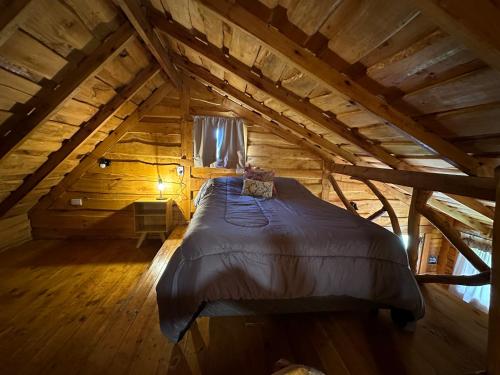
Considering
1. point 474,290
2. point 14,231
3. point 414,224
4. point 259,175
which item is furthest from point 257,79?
point 474,290

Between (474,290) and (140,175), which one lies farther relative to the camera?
(474,290)

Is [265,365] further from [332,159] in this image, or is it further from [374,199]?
[374,199]

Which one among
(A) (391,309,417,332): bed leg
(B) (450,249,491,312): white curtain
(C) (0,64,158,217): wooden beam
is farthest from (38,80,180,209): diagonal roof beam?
(B) (450,249,491,312): white curtain

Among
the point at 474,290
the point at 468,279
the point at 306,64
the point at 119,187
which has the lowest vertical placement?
the point at 474,290

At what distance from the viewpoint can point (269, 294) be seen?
4.33 feet

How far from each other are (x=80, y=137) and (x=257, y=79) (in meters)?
2.11

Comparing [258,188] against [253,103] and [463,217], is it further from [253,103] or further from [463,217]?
[463,217]

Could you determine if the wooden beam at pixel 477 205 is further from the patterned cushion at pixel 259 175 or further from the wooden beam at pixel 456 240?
the patterned cushion at pixel 259 175

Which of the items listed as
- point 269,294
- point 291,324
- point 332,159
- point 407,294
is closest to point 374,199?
point 332,159

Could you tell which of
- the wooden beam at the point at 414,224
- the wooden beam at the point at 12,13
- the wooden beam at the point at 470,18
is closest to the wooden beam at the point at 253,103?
the wooden beam at the point at 414,224

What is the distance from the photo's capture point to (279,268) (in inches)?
51.8

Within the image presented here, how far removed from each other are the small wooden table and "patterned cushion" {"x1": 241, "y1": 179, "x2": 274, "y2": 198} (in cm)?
129

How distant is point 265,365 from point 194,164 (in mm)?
2753

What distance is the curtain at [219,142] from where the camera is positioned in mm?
3402
